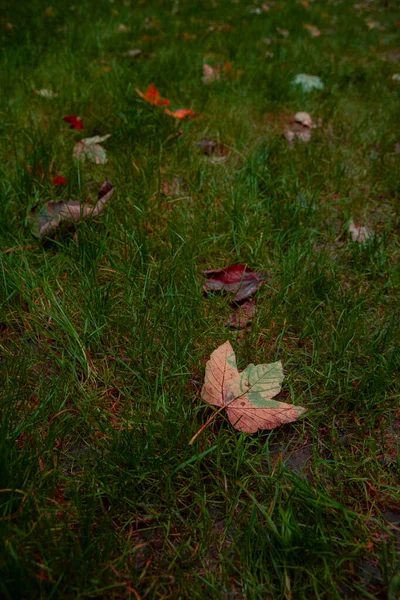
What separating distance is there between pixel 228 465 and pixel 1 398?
55cm

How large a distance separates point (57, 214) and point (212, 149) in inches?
34.8

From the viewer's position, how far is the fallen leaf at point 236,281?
1.44m

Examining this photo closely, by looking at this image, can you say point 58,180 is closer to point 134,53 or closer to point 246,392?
point 246,392

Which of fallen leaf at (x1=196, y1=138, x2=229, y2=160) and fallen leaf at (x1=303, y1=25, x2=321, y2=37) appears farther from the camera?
fallen leaf at (x1=303, y1=25, x2=321, y2=37)

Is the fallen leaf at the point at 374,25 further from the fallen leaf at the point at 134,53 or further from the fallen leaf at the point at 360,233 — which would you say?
the fallen leaf at the point at 360,233

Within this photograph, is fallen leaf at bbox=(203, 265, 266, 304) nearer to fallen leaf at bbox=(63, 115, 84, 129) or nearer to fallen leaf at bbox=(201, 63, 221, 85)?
fallen leaf at bbox=(63, 115, 84, 129)

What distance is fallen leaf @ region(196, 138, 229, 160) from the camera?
2.10 metres

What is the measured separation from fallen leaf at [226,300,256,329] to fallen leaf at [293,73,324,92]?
194cm

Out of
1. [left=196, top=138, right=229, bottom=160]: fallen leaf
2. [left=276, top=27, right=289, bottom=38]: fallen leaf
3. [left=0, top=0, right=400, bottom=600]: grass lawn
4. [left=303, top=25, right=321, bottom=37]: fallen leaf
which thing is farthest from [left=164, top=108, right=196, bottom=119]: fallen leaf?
[left=303, top=25, right=321, bottom=37]: fallen leaf

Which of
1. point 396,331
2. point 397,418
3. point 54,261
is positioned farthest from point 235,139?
point 397,418

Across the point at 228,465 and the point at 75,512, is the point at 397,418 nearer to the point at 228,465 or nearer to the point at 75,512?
the point at 228,465

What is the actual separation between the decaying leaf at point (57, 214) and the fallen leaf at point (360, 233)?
0.94 m

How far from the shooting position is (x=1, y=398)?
3.49ft

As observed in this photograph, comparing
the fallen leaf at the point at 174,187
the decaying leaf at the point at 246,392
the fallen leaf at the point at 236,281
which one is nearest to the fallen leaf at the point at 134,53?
the fallen leaf at the point at 174,187
